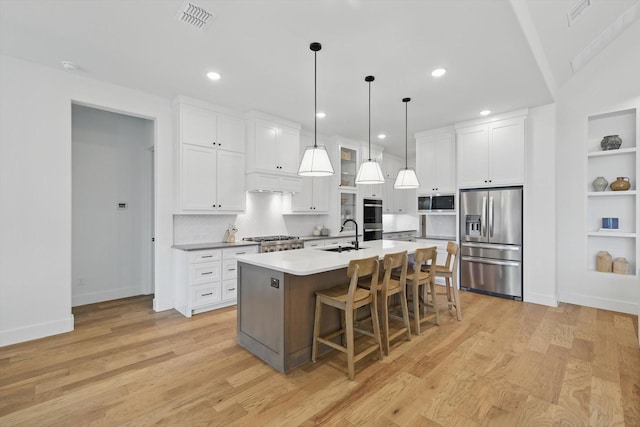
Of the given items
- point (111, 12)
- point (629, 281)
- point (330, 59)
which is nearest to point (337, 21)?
point (330, 59)

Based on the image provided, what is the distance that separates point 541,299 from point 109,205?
21.6 feet

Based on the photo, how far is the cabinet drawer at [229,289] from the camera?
412 centimetres

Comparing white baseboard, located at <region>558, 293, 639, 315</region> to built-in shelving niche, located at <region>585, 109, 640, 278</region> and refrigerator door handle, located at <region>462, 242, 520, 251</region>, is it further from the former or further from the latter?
Result: refrigerator door handle, located at <region>462, 242, 520, 251</region>

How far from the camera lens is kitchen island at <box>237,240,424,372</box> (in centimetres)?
247

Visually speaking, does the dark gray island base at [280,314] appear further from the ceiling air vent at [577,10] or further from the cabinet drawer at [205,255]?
the ceiling air vent at [577,10]

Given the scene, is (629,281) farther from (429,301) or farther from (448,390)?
(448,390)

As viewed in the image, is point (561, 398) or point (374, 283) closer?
point (561, 398)

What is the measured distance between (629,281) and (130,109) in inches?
274

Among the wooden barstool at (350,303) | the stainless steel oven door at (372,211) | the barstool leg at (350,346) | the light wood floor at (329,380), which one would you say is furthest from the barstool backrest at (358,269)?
the stainless steel oven door at (372,211)

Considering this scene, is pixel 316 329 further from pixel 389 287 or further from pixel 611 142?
pixel 611 142

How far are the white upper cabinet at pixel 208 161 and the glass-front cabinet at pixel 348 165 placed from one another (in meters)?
2.13

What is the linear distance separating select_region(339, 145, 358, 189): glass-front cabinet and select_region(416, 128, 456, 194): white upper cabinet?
1271 mm

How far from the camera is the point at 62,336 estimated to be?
126 inches

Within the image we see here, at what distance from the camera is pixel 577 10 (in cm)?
288
